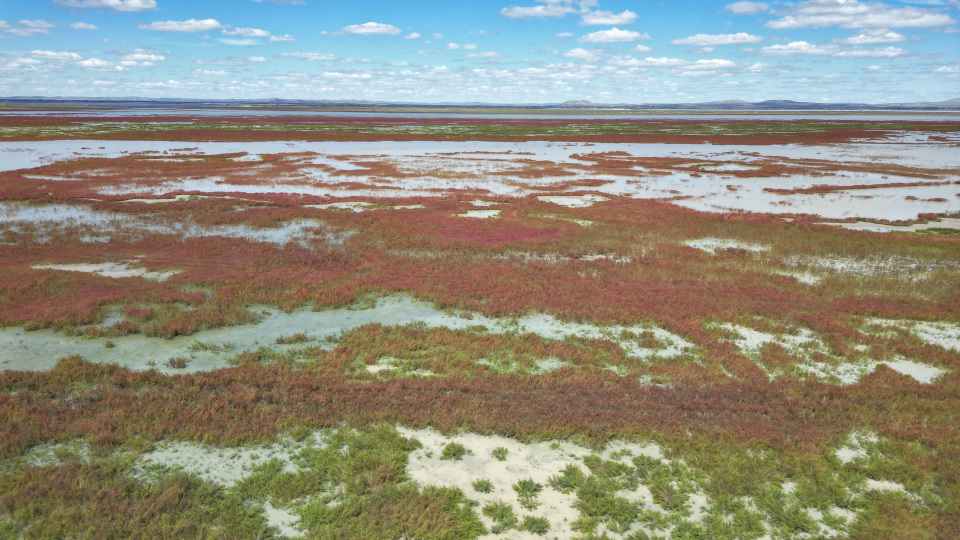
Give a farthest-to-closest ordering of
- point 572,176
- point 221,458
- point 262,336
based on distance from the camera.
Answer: point 572,176, point 262,336, point 221,458

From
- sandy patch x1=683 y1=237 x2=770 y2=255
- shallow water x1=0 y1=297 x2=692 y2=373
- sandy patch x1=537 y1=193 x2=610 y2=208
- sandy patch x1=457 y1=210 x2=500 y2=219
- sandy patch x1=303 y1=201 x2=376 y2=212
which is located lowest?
shallow water x1=0 y1=297 x2=692 y2=373

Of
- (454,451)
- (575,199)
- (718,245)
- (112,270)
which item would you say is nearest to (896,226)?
(718,245)

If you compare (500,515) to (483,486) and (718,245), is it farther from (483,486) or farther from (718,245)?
(718,245)

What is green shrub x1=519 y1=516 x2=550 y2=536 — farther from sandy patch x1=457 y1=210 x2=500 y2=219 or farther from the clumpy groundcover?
sandy patch x1=457 y1=210 x2=500 y2=219

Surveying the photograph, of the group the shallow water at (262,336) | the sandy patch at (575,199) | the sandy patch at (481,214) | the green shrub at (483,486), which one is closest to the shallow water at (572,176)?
the sandy patch at (575,199)

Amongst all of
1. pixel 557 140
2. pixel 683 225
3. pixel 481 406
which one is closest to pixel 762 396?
pixel 481 406

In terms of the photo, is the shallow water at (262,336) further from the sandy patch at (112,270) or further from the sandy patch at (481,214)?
the sandy patch at (481,214)

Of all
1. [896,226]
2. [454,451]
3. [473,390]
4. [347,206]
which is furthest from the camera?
[347,206]

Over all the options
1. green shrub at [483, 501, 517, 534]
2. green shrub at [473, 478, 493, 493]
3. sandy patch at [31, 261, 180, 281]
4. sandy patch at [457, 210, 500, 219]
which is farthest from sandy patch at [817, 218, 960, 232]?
sandy patch at [31, 261, 180, 281]

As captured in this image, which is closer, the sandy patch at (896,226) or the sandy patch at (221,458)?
the sandy patch at (221,458)

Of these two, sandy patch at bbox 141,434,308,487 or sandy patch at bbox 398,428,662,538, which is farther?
sandy patch at bbox 141,434,308,487
